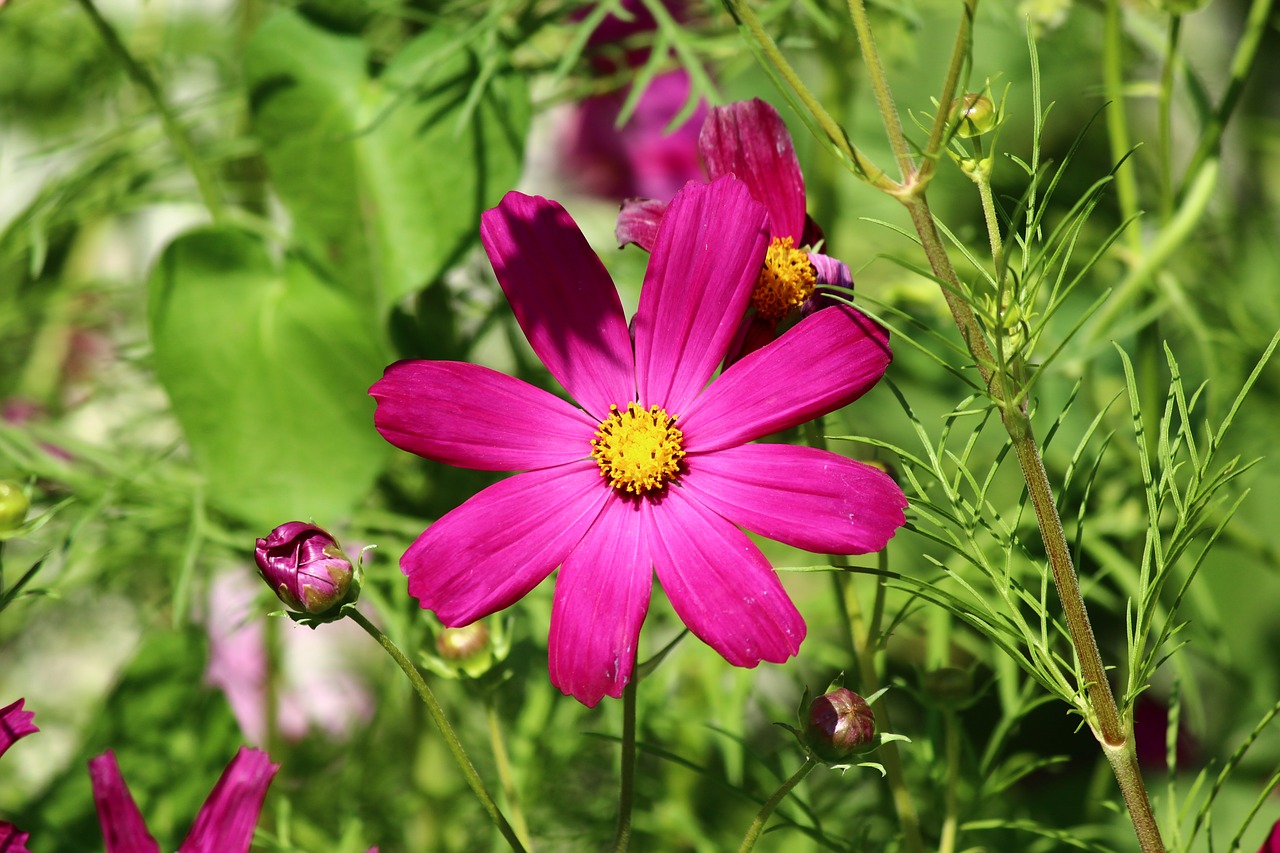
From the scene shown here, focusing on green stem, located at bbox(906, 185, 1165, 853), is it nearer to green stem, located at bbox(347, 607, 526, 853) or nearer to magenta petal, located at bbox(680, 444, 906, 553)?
magenta petal, located at bbox(680, 444, 906, 553)

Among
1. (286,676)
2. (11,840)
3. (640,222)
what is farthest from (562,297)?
(286,676)

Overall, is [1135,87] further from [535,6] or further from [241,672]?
[241,672]

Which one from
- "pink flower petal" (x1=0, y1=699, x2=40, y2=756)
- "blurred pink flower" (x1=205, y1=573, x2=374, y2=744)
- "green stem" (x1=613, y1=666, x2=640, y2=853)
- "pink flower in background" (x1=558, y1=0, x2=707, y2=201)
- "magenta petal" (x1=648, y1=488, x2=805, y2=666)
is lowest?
"blurred pink flower" (x1=205, y1=573, x2=374, y2=744)

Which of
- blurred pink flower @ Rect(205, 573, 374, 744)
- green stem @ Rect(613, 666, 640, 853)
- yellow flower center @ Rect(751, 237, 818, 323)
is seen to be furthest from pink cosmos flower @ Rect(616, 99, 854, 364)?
blurred pink flower @ Rect(205, 573, 374, 744)

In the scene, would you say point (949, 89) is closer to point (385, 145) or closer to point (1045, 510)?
point (1045, 510)

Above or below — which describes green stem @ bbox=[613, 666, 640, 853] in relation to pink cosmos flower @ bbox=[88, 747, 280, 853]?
above

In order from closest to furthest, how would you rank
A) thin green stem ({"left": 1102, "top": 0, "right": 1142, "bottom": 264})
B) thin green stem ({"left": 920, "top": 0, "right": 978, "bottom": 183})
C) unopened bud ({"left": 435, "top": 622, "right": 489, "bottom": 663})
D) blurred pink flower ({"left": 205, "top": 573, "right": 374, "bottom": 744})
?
thin green stem ({"left": 920, "top": 0, "right": 978, "bottom": 183}) → unopened bud ({"left": 435, "top": 622, "right": 489, "bottom": 663}) → thin green stem ({"left": 1102, "top": 0, "right": 1142, "bottom": 264}) → blurred pink flower ({"left": 205, "top": 573, "right": 374, "bottom": 744})
